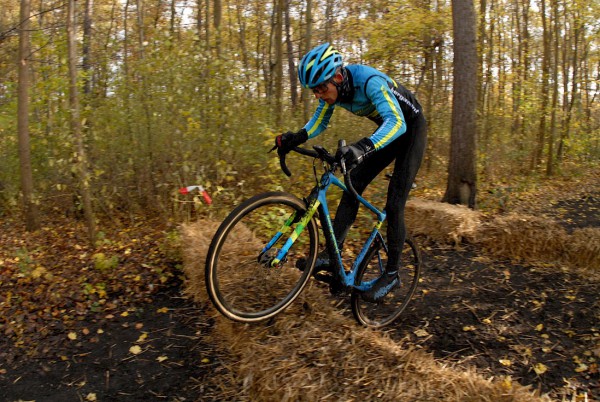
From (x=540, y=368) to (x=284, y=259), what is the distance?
7.25 ft

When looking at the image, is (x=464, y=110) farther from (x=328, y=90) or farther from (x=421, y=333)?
(x=328, y=90)

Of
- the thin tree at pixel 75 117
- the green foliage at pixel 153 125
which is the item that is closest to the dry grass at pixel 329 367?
the green foliage at pixel 153 125

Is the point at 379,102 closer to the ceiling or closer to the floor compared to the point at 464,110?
closer to the floor

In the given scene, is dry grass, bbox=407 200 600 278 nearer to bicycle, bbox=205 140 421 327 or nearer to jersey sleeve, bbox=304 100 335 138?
bicycle, bbox=205 140 421 327

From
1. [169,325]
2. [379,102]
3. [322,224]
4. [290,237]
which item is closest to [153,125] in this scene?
[169,325]

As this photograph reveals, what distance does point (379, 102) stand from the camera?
3.14 m

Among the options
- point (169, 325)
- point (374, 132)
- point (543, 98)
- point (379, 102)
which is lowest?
point (169, 325)

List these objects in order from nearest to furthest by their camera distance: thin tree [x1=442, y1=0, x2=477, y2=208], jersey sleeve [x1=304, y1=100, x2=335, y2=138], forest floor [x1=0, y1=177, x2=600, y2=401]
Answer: forest floor [x1=0, y1=177, x2=600, y2=401] → jersey sleeve [x1=304, y1=100, x2=335, y2=138] → thin tree [x1=442, y1=0, x2=477, y2=208]

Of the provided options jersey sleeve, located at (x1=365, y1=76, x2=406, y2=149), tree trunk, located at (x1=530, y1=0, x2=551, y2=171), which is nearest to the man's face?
jersey sleeve, located at (x1=365, y1=76, x2=406, y2=149)

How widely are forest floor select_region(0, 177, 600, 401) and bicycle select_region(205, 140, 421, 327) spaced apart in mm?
483

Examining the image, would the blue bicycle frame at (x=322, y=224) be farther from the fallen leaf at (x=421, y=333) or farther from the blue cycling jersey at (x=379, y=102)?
the fallen leaf at (x=421, y=333)

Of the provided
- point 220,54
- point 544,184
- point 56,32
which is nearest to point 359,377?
point 220,54

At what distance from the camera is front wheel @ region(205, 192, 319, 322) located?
2900mm

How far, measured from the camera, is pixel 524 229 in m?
6.02
